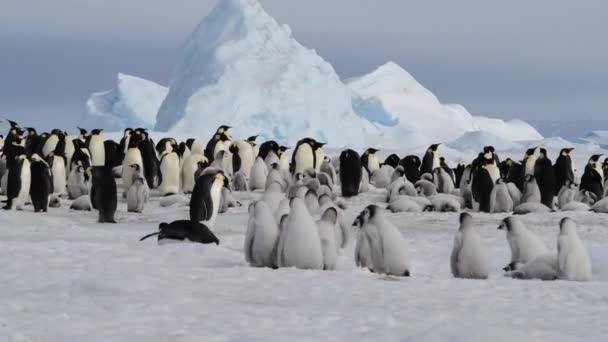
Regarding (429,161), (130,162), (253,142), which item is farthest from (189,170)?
(429,161)

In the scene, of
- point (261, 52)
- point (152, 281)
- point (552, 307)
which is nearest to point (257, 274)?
point (152, 281)

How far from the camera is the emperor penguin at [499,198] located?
1435cm

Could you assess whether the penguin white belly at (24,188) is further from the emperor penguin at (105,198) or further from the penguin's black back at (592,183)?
the penguin's black back at (592,183)

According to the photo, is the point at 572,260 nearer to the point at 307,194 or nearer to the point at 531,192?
the point at 307,194

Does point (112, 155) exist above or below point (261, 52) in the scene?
below

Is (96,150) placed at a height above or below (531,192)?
above

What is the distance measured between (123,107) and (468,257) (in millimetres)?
43929

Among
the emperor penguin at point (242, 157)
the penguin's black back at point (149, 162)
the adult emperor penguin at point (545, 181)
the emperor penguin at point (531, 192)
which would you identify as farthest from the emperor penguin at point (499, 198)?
the penguin's black back at point (149, 162)

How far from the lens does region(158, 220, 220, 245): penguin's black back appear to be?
338 inches

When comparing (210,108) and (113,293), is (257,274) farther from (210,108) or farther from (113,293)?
(210,108)

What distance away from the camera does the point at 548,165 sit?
17047 mm

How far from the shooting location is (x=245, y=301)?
5094 millimetres

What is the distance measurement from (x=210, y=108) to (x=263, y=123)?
8.77ft

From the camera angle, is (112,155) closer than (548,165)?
No
